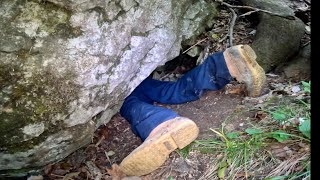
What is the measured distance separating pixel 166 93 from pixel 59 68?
105 centimetres

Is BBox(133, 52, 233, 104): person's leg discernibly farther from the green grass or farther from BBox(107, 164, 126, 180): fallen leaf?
BBox(107, 164, 126, 180): fallen leaf

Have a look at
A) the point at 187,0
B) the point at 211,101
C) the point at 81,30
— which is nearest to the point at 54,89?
the point at 81,30

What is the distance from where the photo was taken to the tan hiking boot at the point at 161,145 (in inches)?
89.8

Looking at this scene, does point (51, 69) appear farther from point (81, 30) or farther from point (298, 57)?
point (298, 57)

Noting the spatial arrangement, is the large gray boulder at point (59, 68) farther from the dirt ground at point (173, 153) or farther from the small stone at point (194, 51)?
the small stone at point (194, 51)

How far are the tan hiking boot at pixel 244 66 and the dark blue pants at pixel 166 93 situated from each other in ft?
0.17

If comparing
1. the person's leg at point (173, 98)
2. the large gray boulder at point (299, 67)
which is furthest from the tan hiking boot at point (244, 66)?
the large gray boulder at point (299, 67)

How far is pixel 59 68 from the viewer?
7.22ft

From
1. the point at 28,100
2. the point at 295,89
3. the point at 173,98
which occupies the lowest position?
the point at 295,89

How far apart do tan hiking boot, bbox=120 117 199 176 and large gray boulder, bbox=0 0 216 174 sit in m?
0.36

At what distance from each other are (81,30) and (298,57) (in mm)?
→ 1721

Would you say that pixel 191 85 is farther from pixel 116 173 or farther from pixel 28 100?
pixel 28 100

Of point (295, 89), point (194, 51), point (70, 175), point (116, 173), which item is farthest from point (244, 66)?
point (70, 175)

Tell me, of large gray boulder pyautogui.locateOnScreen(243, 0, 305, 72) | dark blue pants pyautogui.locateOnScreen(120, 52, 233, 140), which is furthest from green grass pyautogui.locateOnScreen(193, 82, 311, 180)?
large gray boulder pyautogui.locateOnScreen(243, 0, 305, 72)
